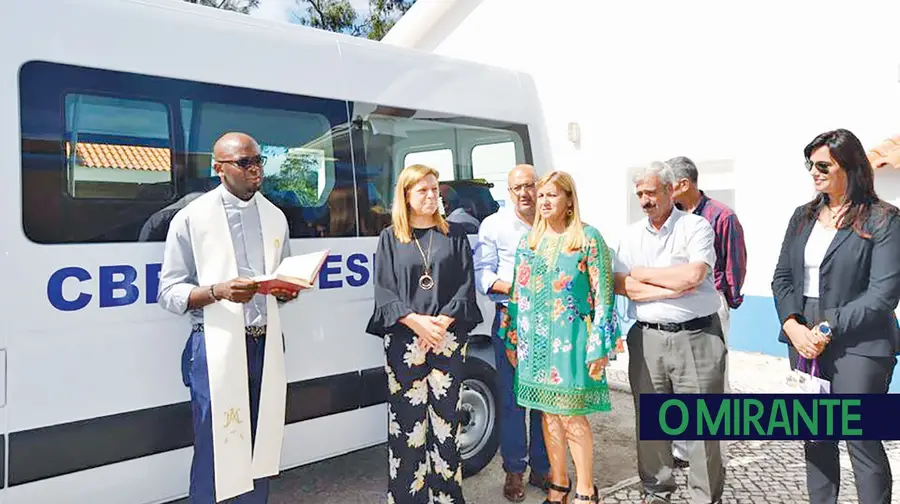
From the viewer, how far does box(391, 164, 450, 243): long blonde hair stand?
128 inches

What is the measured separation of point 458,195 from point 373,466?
5.74 feet

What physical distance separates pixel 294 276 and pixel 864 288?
2.29 m

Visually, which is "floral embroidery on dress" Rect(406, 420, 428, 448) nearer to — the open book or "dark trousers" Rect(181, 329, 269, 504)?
"dark trousers" Rect(181, 329, 269, 504)

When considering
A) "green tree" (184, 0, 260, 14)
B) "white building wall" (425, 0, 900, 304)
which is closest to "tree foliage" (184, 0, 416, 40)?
"green tree" (184, 0, 260, 14)

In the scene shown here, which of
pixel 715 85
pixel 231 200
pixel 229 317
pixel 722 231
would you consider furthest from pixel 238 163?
pixel 715 85

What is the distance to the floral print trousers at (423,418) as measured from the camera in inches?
131

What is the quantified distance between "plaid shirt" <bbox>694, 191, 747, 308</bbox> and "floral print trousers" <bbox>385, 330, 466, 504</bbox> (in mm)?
1611

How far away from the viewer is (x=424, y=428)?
3404 millimetres

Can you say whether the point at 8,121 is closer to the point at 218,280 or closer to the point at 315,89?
the point at 218,280

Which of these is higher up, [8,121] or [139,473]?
[8,121]

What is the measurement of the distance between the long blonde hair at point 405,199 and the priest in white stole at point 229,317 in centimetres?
56

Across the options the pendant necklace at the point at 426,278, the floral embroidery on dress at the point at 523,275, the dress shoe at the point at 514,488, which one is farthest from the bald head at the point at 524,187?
the dress shoe at the point at 514,488

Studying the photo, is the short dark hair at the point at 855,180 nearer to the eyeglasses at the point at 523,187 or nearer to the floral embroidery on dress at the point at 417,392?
the eyeglasses at the point at 523,187

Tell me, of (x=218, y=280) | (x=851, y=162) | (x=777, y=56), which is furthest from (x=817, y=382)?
(x=777, y=56)
